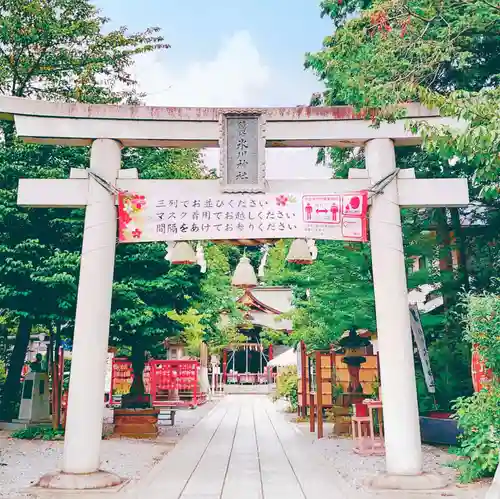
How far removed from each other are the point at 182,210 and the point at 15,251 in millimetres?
4804

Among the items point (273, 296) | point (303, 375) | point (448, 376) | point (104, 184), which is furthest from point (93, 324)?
point (273, 296)

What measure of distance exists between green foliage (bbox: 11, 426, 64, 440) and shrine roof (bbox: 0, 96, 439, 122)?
6921 millimetres

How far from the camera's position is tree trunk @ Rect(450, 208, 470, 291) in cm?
1084

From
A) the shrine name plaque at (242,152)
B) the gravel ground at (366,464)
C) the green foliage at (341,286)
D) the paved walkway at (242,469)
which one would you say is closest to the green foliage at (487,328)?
the gravel ground at (366,464)

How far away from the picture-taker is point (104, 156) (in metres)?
7.51

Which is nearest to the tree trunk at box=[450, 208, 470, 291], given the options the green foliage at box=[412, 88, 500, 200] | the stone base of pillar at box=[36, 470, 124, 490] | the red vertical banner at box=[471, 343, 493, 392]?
the red vertical banner at box=[471, 343, 493, 392]

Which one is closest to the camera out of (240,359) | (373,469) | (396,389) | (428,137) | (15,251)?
(428,137)

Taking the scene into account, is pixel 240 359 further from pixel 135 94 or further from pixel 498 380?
pixel 498 380

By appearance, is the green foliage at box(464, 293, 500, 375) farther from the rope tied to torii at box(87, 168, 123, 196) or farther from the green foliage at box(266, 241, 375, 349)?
the rope tied to torii at box(87, 168, 123, 196)

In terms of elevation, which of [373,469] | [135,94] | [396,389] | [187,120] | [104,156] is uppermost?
[135,94]

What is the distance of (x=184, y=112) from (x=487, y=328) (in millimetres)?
4842

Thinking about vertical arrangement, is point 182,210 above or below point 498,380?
above

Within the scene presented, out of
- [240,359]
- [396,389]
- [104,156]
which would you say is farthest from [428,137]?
[240,359]

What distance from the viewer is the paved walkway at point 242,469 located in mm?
6648
